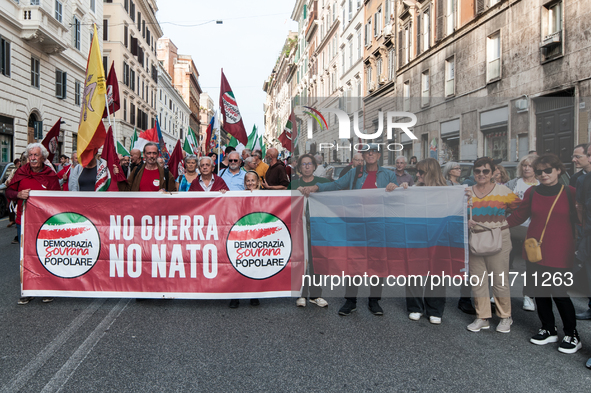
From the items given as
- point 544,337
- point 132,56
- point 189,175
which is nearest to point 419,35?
point 189,175

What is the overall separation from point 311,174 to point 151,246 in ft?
6.55

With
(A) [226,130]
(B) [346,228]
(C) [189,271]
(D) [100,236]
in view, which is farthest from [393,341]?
(A) [226,130]

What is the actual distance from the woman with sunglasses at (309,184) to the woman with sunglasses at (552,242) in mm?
2165

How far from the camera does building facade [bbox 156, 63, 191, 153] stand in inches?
2249

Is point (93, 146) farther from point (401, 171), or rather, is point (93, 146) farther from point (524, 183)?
point (524, 183)

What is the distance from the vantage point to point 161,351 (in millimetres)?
3879

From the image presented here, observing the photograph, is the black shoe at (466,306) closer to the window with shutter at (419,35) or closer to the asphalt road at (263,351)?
the asphalt road at (263,351)

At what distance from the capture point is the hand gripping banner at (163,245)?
527 centimetres

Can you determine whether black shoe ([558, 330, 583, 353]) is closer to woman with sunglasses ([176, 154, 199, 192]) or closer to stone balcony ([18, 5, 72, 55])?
woman with sunglasses ([176, 154, 199, 192])

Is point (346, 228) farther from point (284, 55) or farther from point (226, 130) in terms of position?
point (284, 55)

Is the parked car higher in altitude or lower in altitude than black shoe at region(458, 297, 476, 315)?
higher

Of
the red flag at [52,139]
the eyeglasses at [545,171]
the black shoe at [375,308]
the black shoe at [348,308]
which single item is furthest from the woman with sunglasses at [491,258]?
the red flag at [52,139]

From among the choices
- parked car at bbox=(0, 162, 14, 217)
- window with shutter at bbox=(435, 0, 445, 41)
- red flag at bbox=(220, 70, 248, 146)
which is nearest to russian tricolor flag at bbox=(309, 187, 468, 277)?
red flag at bbox=(220, 70, 248, 146)

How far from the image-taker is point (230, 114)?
1123 cm
